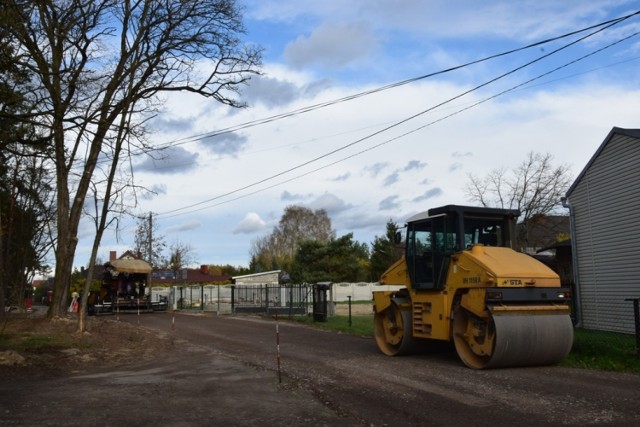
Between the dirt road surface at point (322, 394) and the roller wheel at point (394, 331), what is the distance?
38 cm

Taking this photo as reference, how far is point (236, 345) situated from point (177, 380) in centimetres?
652

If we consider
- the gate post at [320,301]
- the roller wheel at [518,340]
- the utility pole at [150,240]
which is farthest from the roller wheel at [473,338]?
the utility pole at [150,240]

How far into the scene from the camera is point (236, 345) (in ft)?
56.5

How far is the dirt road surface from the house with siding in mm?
8135

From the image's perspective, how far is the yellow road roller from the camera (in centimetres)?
1119

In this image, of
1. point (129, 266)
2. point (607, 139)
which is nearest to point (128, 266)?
point (129, 266)

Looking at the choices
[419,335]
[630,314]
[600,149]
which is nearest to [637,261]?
[630,314]

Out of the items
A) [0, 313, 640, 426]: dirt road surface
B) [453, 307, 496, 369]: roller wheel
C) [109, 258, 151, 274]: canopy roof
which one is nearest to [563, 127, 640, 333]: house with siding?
[453, 307, 496, 369]: roller wheel

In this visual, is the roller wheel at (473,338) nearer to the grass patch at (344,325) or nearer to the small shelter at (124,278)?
the grass patch at (344,325)

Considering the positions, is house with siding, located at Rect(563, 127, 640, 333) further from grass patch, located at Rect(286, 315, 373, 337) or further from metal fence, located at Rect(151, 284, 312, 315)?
metal fence, located at Rect(151, 284, 312, 315)

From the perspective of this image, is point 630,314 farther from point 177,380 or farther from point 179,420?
point 179,420

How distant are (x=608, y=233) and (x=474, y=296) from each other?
10214mm

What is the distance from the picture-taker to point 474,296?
11656 mm

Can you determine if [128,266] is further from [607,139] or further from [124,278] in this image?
[607,139]
